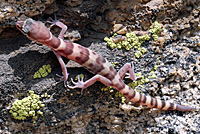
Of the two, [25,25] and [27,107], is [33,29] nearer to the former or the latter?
[25,25]

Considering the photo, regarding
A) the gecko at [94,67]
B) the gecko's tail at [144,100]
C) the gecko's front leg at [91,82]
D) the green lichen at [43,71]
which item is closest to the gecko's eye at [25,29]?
the gecko at [94,67]

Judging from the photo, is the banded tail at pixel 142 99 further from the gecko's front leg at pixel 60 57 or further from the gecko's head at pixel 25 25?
the gecko's head at pixel 25 25

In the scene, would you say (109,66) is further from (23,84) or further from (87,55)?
(23,84)

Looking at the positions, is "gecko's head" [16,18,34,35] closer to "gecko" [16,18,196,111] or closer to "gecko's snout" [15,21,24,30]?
"gecko's snout" [15,21,24,30]

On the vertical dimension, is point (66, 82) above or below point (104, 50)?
below

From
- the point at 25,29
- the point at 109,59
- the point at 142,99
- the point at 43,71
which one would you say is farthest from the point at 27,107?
the point at 142,99

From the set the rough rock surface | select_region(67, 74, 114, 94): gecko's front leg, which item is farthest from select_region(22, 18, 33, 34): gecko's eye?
select_region(67, 74, 114, 94): gecko's front leg

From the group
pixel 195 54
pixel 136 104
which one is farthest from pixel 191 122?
pixel 195 54

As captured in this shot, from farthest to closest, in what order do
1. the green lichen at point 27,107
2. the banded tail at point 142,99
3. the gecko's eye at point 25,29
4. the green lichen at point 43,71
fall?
the banded tail at point 142,99 → the green lichen at point 43,71 → the green lichen at point 27,107 → the gecko's eye at point 25,29
